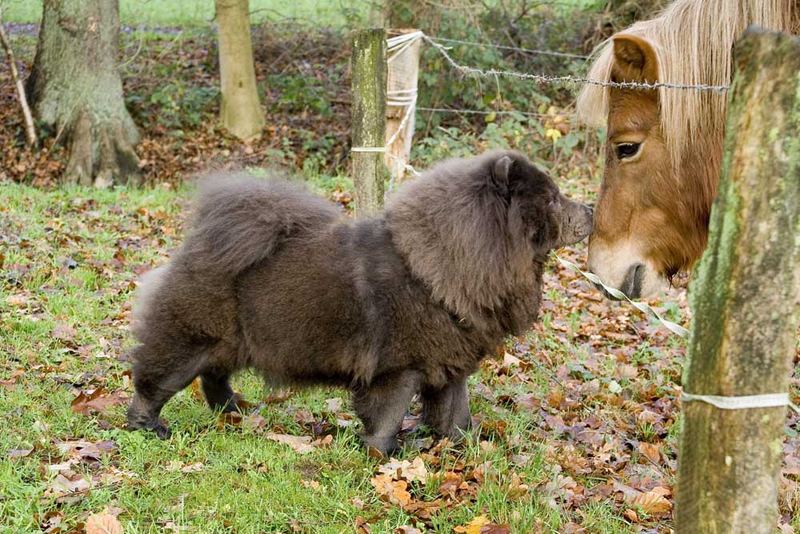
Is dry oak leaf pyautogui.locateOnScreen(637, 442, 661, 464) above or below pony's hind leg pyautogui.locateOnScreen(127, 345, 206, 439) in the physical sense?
below

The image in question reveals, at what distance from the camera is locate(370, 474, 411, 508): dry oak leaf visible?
3869mm

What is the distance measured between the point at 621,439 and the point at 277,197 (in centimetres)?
254

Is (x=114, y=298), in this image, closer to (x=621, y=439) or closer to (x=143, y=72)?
(x=621, y=439)

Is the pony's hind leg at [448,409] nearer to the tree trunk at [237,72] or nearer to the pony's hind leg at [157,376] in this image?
the pony's hind leg at [157,376]

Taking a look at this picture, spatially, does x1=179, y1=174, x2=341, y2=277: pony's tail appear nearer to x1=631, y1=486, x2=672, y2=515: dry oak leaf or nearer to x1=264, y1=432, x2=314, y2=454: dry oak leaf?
x1=264, y1=432, x2=314, y2=454: dry oak leaf

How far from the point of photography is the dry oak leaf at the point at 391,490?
3869 mm

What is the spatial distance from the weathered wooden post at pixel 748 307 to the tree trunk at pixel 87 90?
10481 millimetres

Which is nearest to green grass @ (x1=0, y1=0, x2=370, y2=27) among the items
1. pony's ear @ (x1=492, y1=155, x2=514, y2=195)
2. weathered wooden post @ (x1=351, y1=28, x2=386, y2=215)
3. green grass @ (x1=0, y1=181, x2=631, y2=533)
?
weathered wooden post @ (x1=351, y1=28, x2=386, y2=215)

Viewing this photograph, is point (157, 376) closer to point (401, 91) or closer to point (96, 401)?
point (96, 401)

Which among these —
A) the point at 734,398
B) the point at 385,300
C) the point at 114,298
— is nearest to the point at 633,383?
the point at 385,300

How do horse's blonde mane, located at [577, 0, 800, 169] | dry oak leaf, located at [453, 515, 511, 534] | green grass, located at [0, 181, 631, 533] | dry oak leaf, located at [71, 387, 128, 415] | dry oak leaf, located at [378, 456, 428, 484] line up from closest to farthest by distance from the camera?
dry oak leaf, located at [453, 515, 511, 534] < green grass, located at [0, 181, 631, 533] < horse's blonde mane, located at [577, 0, 800, 169] < dry oak leaf, located at [378, 456, 428, 484] < dry oak leaf, located at [71, 387, 128, 415]

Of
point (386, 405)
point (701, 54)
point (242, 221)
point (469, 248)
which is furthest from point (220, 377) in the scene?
point (701, 54)

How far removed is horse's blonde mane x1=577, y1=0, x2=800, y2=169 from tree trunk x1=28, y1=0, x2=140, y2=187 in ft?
29.9

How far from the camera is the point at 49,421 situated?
4.73m
